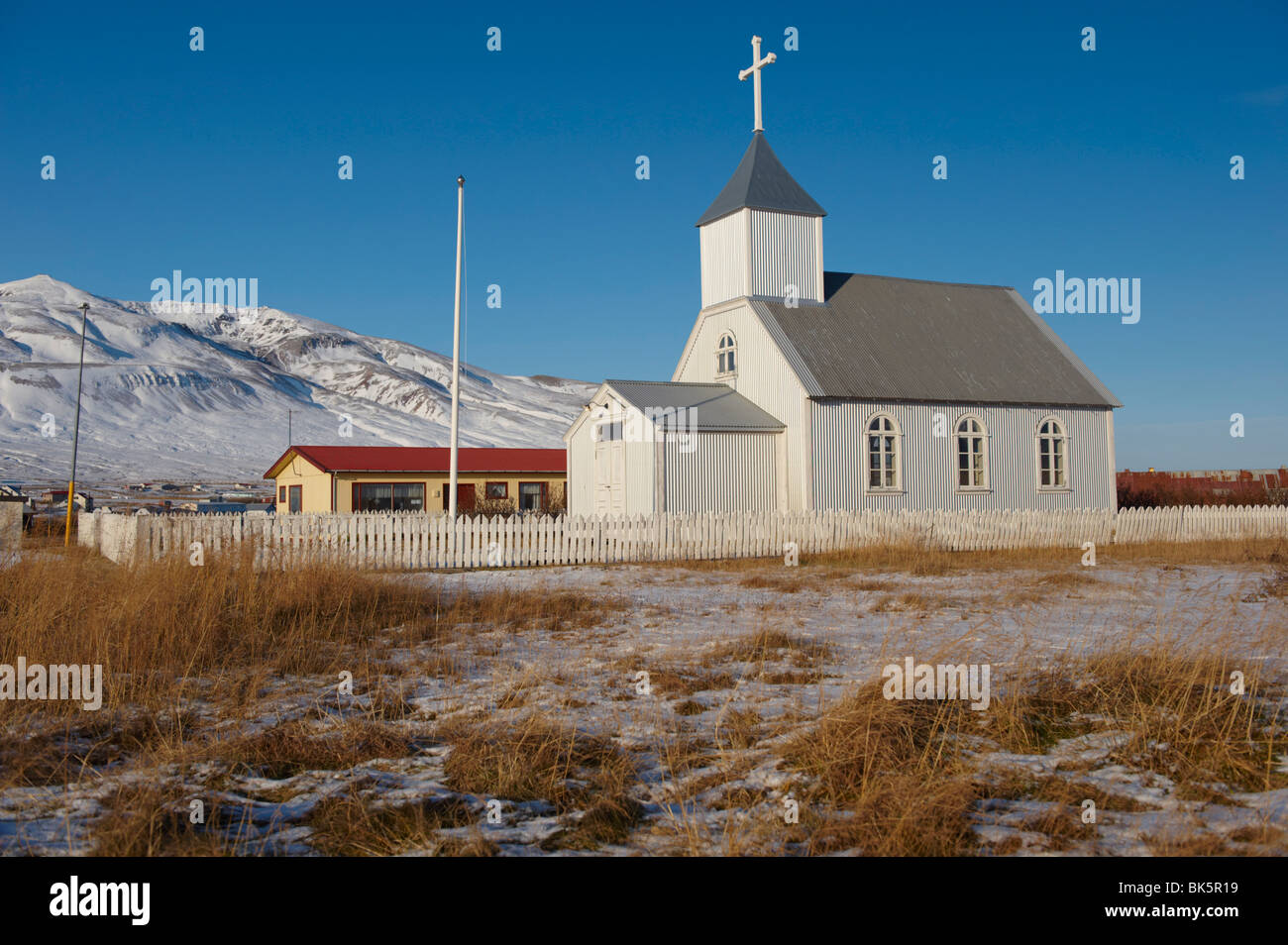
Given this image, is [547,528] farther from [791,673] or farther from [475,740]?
[475,740]

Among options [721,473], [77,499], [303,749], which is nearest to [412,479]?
[77,499]

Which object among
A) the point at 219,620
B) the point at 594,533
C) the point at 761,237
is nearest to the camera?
the point at 219,620

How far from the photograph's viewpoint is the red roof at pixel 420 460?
35906 mm

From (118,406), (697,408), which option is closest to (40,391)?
(118,406)

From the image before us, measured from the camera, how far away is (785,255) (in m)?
28.5

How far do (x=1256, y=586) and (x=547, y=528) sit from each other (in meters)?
13.0

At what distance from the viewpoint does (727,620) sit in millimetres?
11094

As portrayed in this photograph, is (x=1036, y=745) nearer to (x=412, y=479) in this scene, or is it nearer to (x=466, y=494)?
(x=412, y=479)

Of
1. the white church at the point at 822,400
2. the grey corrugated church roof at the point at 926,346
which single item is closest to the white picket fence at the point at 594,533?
the white church at the point at 822,400

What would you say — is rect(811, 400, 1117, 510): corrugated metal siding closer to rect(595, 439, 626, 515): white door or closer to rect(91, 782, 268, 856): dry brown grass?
rect(595, 439, 626, 515): white door

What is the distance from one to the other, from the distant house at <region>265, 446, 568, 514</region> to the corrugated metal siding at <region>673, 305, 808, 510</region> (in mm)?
10116

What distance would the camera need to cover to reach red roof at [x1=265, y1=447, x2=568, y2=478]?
35.9 metres

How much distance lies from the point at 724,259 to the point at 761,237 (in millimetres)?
1304
